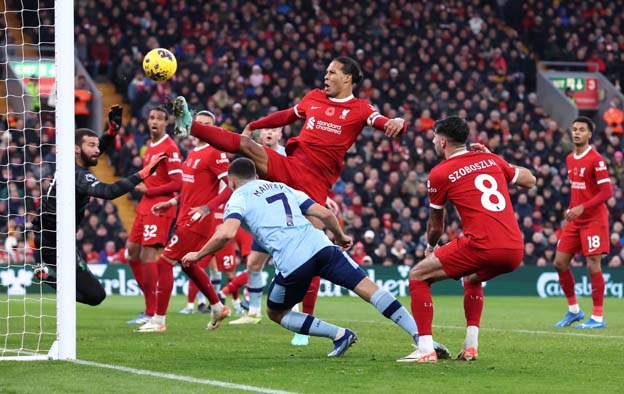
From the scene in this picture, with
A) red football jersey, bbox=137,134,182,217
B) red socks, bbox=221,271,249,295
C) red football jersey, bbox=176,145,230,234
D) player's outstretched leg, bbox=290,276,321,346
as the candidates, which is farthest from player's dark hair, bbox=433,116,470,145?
red socks, bbox=221,271,249,295

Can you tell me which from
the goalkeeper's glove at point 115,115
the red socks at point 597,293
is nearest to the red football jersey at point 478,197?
the goalkeeper's glove at point 115,115

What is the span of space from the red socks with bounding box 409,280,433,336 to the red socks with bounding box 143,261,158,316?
218 inches

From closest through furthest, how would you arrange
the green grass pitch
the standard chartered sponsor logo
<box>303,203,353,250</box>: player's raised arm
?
1. the green grass pitch
2. <box>303,203,353,250</box>: player's raised arm
3. the standard chartered sponsor logo

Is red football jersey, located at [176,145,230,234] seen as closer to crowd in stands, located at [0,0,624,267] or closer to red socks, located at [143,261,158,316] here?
red socks, located at [143,261,158,316]

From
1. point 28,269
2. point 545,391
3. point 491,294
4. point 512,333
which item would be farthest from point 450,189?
point 491,294

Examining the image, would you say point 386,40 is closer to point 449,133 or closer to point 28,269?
point 28,269

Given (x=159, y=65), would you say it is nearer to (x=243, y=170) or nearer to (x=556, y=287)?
(x=243, y=170)

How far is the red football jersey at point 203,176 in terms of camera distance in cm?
1375

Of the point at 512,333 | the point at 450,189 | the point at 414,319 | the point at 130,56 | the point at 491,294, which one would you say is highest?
the point at 130,56

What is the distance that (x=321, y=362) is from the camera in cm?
903

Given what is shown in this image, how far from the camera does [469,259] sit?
349 inches

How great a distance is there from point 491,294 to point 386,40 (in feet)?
32.0

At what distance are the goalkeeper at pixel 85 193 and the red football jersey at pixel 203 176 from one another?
1925 mm

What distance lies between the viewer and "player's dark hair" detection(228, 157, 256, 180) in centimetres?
934
